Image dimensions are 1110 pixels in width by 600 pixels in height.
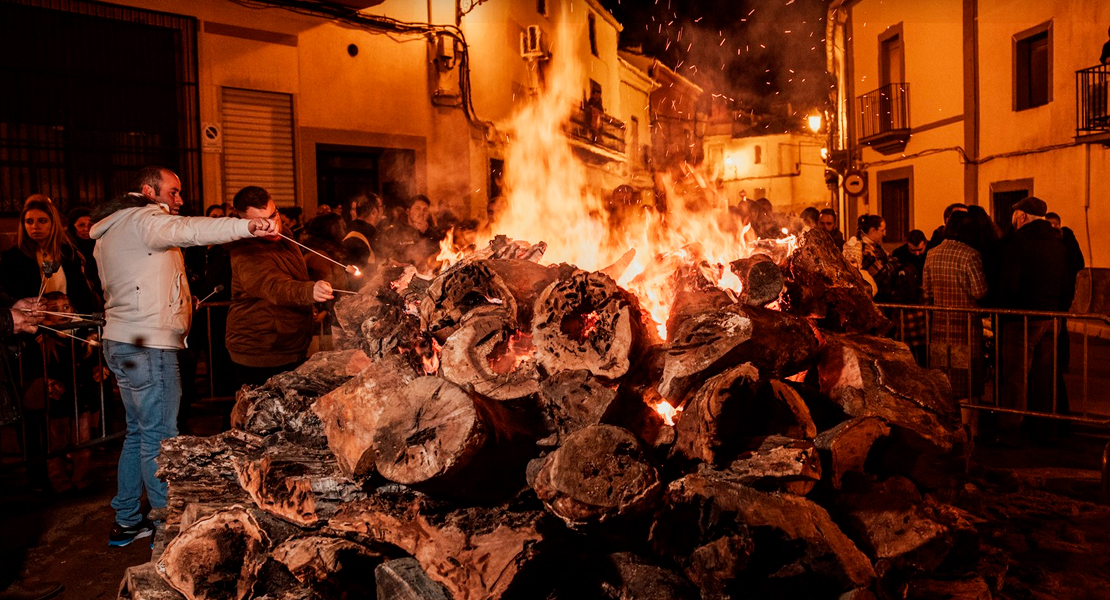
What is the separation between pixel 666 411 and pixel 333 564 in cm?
Result: 183

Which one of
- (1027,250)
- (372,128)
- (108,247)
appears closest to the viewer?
(108,247)

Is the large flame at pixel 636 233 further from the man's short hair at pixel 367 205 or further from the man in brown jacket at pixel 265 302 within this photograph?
the man's short hair at pixel 367 205

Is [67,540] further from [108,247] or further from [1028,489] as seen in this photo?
[1028,489]

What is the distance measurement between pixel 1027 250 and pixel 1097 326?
7.03 meters

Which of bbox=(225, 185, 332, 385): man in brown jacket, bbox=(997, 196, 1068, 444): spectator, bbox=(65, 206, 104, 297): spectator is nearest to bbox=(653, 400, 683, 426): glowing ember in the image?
bbox=(225, 185, 332, 385): man in brown jacket

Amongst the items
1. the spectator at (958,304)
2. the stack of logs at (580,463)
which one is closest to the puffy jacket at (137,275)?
the stack of logs at (580,463)

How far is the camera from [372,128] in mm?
14945

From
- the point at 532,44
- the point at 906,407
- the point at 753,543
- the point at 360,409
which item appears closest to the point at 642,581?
the point at 753,543

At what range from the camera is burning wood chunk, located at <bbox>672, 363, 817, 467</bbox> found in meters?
3.68

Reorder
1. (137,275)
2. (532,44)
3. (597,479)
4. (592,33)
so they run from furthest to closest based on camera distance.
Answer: (592,33) → (532,44) → (137,275) → (597,479)

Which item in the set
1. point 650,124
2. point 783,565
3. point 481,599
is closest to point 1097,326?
point 783,565

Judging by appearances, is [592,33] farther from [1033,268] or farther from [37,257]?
[37,257]

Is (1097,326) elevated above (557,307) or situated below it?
below

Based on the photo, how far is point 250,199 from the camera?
525 centimetres
